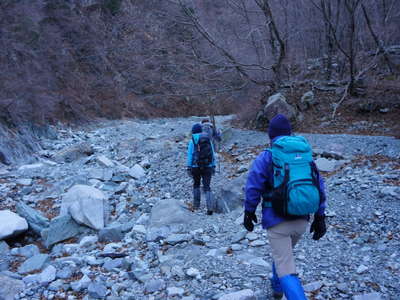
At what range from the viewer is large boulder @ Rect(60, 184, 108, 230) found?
5000 mm

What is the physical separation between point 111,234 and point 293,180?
3.14 metres

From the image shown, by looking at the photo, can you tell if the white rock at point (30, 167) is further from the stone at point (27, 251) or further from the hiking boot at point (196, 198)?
the hiking boot at point (196, 198)

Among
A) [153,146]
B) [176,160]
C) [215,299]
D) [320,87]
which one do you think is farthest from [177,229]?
[320,87]

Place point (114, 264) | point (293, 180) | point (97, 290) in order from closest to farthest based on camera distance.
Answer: point (293, 180), point (97, 290), point (114, 264)

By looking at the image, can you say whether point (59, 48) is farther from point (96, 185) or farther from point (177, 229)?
point (177, 229)

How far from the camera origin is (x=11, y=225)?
192 inches

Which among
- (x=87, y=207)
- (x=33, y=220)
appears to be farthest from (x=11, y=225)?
(x=87, y=207)

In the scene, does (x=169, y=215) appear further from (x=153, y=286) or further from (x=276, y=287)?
(x=276, y=287)

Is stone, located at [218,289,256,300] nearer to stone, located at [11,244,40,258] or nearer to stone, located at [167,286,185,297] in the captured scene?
stone, located at [167,286,185,297]

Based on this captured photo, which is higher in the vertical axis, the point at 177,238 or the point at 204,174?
the point at 204,174

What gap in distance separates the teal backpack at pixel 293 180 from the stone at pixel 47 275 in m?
2.49

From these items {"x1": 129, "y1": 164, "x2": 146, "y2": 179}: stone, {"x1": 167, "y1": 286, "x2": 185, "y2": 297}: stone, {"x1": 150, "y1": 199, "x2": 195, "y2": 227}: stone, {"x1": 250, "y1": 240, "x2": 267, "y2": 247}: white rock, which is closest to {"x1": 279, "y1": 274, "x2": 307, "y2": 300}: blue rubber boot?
{"x1": 167, "y1": 286, "x2": 185, "y2": 297}: stone

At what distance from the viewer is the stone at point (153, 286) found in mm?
3151

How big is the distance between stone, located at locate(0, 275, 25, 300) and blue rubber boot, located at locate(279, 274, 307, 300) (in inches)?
98.9
